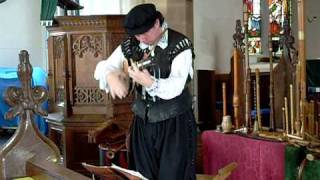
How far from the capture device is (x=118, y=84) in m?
1.87

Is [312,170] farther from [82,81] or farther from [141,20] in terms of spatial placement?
[82,81]

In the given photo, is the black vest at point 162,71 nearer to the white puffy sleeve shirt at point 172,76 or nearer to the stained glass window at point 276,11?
the white puffy sleeve shirt at point 172,76

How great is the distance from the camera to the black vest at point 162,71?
1966mm

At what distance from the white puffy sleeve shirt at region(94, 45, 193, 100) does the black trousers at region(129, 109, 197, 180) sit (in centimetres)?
18

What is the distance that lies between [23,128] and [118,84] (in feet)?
1.49

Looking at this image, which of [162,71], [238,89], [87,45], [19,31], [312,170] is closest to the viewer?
[162,71]

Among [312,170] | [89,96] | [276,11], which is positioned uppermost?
[276,11]

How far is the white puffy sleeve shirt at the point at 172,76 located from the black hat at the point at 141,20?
6.5 inches

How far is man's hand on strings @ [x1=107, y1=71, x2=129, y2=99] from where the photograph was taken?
6.11ft

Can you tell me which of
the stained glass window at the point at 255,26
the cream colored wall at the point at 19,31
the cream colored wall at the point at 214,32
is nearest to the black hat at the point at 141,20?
the cream colored wall at the point at 214,32

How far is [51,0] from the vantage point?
5.66 meters

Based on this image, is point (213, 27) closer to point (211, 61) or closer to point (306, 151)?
point (211, 61)

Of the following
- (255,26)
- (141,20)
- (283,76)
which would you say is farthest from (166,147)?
(255,26)

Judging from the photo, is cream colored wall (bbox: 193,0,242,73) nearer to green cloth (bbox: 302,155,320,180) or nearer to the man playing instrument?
green cloth (bbox: 302,155,320,180)
